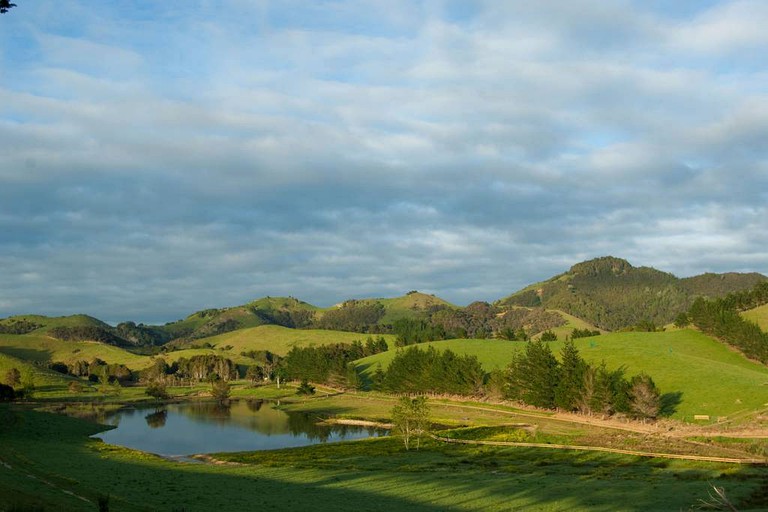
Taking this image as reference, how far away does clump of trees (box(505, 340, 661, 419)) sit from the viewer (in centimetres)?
11700

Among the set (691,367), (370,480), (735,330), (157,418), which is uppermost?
(735,330)

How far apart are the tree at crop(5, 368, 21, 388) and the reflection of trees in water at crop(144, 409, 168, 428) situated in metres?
47.6

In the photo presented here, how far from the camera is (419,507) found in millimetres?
49875

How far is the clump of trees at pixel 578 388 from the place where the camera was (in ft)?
384

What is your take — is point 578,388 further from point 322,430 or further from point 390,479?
point 390,479

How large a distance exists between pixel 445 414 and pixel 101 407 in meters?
98.2

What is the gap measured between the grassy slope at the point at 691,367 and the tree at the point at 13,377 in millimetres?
144649

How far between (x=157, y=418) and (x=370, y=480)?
103618 mm

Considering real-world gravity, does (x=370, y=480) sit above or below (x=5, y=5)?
below

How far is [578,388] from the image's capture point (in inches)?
5002

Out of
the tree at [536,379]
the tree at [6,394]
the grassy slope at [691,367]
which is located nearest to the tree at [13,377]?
the tree at [6,394]

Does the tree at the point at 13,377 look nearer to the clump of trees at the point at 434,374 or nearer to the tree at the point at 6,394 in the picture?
the tree at the point at 6,394

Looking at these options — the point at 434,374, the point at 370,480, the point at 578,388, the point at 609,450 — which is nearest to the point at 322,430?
the point at 434,374

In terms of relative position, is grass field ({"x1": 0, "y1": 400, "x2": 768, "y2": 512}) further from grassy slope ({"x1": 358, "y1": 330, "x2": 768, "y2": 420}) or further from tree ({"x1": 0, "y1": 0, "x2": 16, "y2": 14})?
grassy slope ({"x1": 358, "y1": 330, "x2": 768, "y2": 420})
